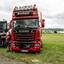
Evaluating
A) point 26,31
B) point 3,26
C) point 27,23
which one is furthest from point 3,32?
point 26,31

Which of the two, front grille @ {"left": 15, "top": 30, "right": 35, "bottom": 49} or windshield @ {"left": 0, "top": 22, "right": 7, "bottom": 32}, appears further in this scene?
windshield @ {"left": 0, "top": 22, "right": 7, "bottom": 32}

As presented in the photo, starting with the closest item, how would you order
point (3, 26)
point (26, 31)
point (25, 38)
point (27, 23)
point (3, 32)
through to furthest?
1. point (26, 31)
2. point (25, 38)
3. point (27, 23)
4. point (3, 32)
5. point (3, 26)

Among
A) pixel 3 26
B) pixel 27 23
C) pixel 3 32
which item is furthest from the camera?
pixel 3 26

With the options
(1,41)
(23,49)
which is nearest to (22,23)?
(23,49)

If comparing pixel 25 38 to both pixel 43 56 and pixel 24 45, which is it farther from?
pixel 43 56

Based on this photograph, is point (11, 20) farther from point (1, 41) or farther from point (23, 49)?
point (1, 41)

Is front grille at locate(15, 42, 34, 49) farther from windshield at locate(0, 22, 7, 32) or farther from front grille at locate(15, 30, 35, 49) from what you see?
windshield at locate(0, 22, 7, 32)

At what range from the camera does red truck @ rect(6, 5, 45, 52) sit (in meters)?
23.1

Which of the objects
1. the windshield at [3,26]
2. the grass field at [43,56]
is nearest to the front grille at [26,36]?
the grass field at [43,56]

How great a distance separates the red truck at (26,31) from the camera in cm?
2311

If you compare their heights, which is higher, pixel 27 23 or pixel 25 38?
pixel 27 23

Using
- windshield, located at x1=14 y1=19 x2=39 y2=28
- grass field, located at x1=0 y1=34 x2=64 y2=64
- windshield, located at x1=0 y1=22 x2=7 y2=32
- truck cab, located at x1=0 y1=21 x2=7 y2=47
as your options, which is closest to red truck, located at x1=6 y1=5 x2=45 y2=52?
windshield, located at x1=14 y1=19 x2=39 y2=28

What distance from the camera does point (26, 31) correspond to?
23.2m

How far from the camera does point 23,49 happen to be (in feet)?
76.8
